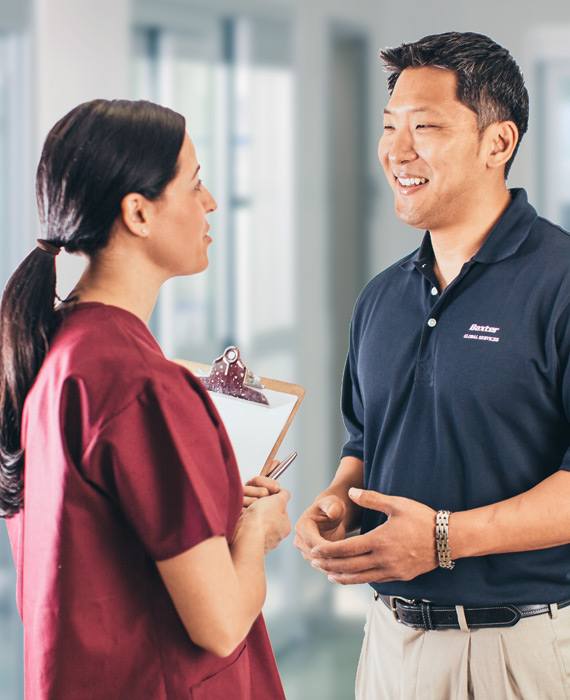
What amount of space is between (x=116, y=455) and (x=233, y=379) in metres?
0.34

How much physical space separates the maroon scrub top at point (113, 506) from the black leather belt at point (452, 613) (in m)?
0.54

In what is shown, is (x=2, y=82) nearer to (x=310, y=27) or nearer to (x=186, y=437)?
(x=310, y=27)

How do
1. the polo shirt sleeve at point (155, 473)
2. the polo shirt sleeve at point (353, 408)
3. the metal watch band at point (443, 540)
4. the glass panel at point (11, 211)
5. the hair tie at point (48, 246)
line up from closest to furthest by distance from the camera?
the polo shirt sleeve at point (155, 473), the hair tie at point (48, 246), the metal watch band at point (443, 540), the polo shirt sleeve at point (353, 408), the glass panel at point (11, 211)

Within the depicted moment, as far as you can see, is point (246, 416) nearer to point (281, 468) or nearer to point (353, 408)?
point (281, 468)

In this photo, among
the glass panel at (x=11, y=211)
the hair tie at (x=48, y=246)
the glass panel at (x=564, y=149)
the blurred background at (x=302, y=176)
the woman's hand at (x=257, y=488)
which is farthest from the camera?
the glass panel at (x=564, y=149)

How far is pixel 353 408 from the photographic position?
5.66 ft

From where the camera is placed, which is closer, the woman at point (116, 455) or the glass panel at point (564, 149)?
the woman at point (116, 455)

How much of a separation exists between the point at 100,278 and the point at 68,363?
0.45 ft

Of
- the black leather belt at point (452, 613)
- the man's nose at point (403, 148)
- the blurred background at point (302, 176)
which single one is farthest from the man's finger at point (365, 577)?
the blurred background at point (302, 176)

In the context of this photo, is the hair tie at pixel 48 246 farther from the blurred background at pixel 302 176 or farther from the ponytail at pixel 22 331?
the blurred background at pixel 302 176

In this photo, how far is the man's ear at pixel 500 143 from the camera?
1494 millimetres

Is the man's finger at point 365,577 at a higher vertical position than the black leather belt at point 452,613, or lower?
higher

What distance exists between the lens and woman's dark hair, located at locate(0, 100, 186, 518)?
0.94m

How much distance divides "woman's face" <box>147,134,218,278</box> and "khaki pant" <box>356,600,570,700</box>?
2.59ft
